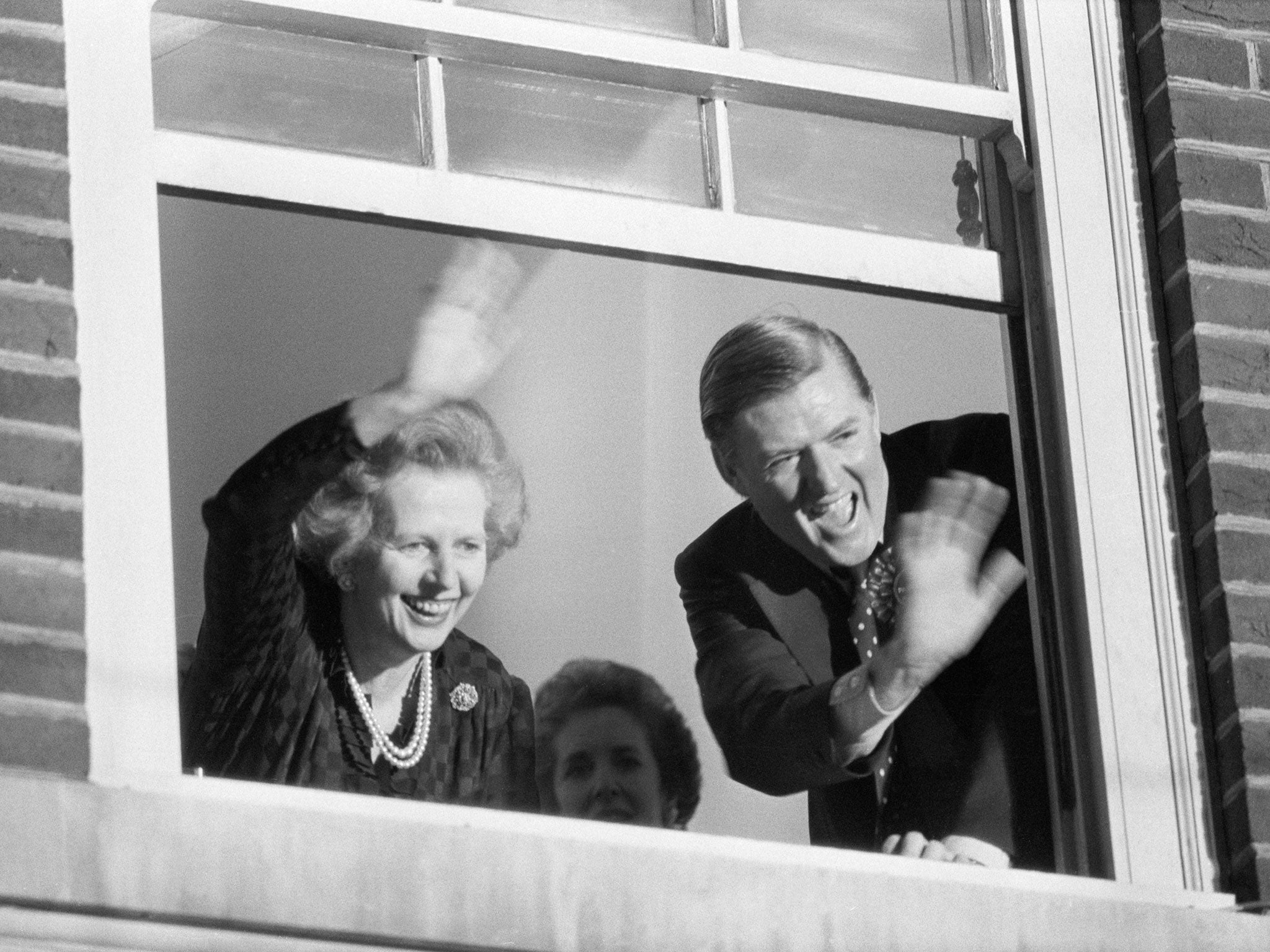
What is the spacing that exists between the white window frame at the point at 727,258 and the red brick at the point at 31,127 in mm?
69

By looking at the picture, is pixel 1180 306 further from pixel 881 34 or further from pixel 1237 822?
pixel 1237 822

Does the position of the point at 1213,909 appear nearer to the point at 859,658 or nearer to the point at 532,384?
the point at 859,658

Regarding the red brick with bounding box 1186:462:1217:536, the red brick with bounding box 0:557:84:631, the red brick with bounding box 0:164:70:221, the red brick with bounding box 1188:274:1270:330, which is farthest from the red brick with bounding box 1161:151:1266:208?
the red brick with bounding box 0:557:84:631

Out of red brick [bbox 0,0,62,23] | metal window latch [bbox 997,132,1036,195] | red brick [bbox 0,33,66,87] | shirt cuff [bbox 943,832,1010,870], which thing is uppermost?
red brick [bbox 0,0,62,23]

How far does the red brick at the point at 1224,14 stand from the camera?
431cm

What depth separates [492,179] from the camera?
398cm

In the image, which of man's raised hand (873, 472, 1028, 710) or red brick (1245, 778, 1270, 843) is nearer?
red brick (1245, 778, 1270, 843)

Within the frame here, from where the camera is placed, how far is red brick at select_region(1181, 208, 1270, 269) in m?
4.14

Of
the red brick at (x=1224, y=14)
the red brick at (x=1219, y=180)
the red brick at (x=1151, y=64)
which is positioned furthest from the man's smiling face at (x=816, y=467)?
the red brick at (x=1224, y=14)

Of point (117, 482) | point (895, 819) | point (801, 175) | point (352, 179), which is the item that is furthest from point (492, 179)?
point (895, 819)

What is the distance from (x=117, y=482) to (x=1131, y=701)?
5.08 ft

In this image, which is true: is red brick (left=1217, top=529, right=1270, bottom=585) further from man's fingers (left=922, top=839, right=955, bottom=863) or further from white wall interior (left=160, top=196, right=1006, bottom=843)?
man's fingers (left=922, top=839, right=955, bottom=863)

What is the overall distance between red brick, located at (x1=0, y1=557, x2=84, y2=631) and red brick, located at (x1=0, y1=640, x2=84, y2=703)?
0.11 ft

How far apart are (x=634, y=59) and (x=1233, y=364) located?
1.06 metres
